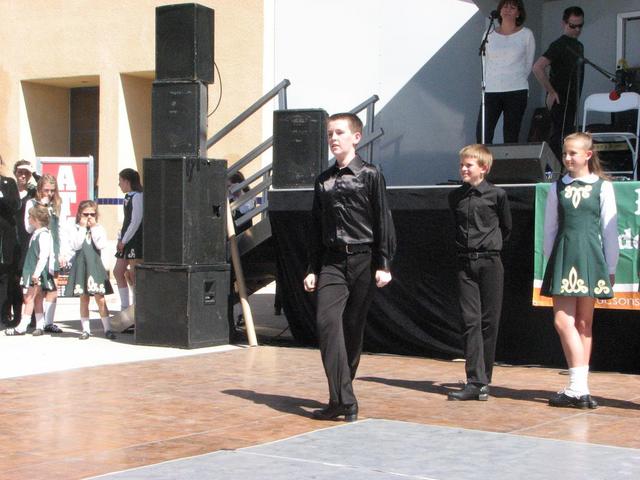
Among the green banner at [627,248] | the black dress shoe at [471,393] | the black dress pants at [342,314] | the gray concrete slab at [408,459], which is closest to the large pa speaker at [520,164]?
the green banner at [627,248]

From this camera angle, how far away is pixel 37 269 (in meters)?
11.4

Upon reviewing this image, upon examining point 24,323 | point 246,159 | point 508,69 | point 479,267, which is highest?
point 508,69

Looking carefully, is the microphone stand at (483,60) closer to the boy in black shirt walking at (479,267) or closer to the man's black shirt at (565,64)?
the man's black shirt at (565,64)

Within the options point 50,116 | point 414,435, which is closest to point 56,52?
point 50,116

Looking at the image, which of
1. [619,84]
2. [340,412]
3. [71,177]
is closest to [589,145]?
[340,412]

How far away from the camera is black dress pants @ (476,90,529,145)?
459 inches

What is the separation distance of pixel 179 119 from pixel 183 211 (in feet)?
2.98

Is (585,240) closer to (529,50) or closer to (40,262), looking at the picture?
(529,50)

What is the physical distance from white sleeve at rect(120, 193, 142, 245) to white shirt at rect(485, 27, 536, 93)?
396 centimetres

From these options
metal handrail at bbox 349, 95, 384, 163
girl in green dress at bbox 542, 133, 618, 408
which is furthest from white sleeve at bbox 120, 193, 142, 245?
girl in green dress at bbox 542, 133, 618, 408

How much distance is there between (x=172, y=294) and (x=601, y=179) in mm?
4679

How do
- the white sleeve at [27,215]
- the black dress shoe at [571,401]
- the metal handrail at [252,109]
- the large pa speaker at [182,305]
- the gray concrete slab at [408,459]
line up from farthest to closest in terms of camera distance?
the metal handrail at [252,109] < the white sleeve at [27,215] < the large pa speaker at [182,305] < the black dress shoe at [571,401] < the gray concrete slab at [408,459]

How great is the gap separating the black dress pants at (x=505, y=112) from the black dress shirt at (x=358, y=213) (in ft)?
16.6

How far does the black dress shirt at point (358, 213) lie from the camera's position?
678 cm
